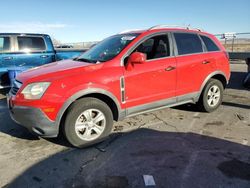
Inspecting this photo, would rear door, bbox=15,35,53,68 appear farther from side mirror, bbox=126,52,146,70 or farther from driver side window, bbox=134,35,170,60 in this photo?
side mirror, bbox=126,52,146,70

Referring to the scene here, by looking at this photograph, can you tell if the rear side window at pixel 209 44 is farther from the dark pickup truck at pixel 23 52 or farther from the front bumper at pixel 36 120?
the dark pickup truck at pixel 23 52

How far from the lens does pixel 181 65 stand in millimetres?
5031

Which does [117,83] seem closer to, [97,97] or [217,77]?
[97,97]

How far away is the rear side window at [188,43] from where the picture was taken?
516 centimetres

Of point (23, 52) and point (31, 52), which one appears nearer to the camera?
point (23, 52)

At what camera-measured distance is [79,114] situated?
403cm

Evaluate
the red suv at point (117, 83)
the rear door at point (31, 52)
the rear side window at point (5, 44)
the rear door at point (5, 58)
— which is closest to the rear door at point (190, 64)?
the red suv at point (117, 83)

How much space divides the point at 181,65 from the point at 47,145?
2.79 meters

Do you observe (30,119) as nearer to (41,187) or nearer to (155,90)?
(41,187)

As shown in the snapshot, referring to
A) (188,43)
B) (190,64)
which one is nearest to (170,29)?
(188,43)

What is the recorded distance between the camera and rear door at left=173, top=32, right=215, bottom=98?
5094 millimetres

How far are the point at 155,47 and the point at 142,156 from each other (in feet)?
6.88

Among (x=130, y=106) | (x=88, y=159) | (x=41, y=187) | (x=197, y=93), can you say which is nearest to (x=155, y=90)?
(x=130, y=106)

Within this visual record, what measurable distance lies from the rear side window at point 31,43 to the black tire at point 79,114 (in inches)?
198
